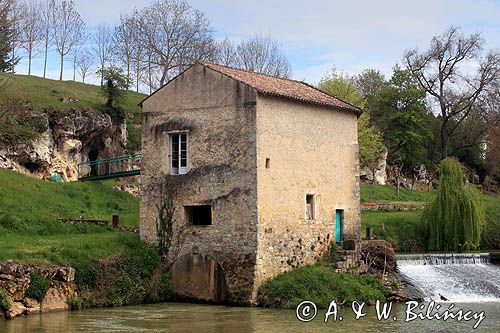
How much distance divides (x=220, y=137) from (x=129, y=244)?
4.93 metres

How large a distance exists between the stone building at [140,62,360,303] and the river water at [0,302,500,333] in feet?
6.90

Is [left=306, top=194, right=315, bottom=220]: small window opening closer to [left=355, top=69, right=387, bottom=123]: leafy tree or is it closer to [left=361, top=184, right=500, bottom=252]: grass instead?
[left=361, top=184, right=500, bottom=252]: grass

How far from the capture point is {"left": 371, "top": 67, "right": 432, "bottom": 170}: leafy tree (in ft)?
200

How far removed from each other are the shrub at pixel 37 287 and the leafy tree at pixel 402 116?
4310 centimetres

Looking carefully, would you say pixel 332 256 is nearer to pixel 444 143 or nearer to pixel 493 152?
pixel 493 152

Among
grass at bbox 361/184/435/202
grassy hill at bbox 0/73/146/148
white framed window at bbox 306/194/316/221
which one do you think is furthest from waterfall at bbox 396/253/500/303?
grassy hill at bbox 0/73/146/148

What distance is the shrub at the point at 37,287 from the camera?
71.1ft

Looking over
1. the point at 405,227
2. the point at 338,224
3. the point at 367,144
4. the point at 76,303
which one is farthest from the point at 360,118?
the point at 76,303

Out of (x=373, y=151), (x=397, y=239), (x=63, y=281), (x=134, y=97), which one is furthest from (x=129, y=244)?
(x=134, y=97)

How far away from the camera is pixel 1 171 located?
3678 centimetres

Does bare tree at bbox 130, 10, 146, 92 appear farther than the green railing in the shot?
Yes

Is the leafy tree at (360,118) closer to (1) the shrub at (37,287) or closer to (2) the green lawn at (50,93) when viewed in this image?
(2) the green lawn at (50,93)

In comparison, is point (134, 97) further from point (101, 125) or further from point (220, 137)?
point (220, 137)

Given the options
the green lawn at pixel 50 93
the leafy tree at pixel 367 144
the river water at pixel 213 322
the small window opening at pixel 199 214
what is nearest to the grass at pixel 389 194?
the leafy tree at pixel 367 144
